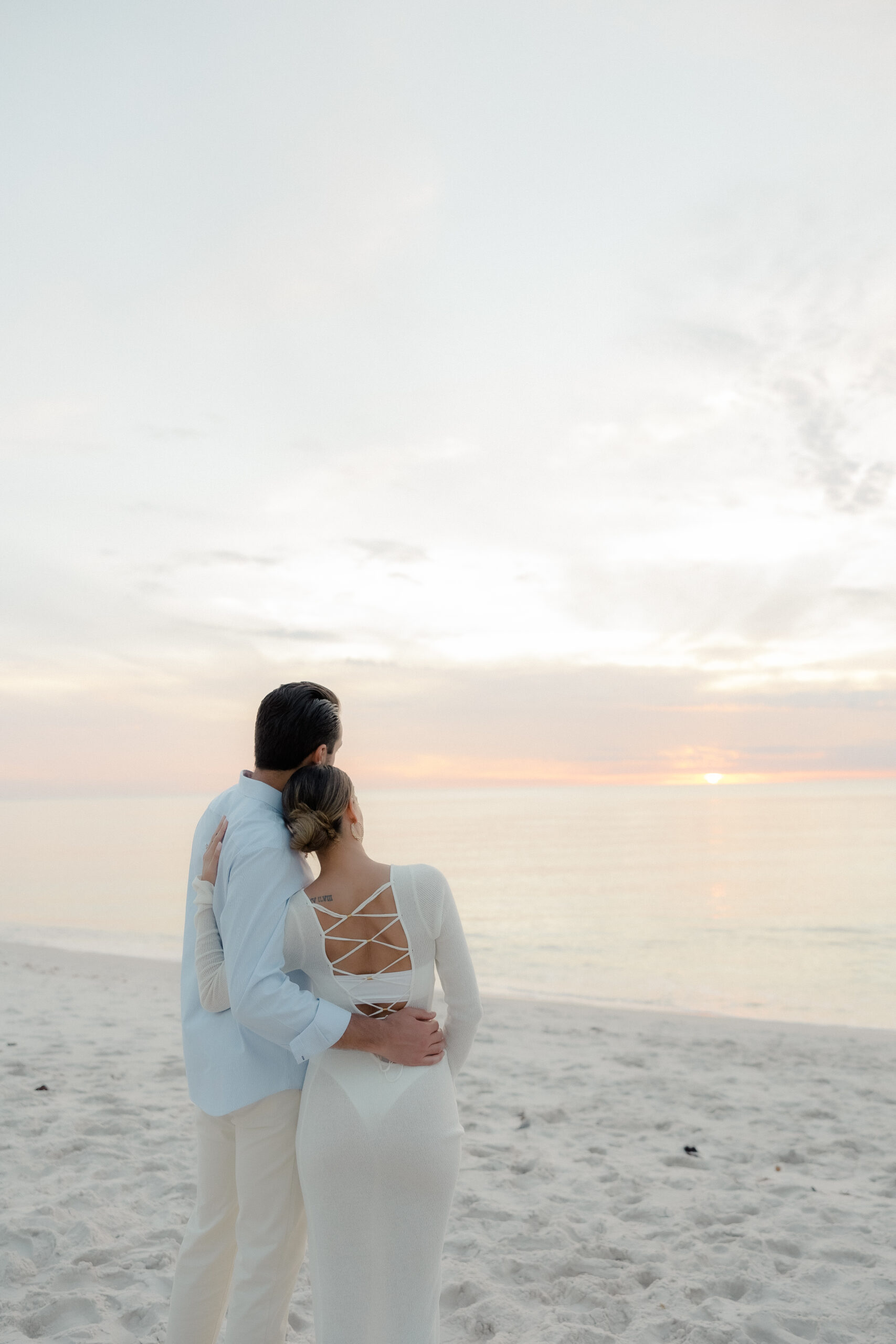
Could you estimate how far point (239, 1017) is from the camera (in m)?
2.35

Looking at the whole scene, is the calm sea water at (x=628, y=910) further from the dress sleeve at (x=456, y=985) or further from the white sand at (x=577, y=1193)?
the dress sleeve at (x=456, y=985)

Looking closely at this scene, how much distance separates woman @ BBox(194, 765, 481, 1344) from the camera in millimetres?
2363

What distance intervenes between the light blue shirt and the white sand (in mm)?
Answer: 1596

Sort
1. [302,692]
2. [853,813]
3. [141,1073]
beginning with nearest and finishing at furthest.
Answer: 1. [302,692]
2. [141,1073]
3. [853,813]

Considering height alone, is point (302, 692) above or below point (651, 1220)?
above

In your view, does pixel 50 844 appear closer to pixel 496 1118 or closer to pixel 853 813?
pixel 496 1118

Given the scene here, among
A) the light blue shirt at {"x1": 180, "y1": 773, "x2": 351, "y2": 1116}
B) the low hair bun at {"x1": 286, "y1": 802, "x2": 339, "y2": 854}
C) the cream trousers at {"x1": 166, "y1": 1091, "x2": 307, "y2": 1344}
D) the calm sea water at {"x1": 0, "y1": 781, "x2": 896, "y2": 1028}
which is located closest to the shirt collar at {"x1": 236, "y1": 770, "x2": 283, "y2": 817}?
the light blue shirt at {"x1": 180, "y1": 773, "x2": 351, "y2": 1116}

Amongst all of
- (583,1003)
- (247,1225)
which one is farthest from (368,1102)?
(583,1003)

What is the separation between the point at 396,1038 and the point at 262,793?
2.53 feet

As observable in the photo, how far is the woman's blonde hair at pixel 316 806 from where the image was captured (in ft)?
8.01

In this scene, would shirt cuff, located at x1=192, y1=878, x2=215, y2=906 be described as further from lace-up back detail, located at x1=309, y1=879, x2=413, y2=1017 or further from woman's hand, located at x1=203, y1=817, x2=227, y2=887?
lace-up back detail, located at x1=309, y1=879, x2=413, y2=1017

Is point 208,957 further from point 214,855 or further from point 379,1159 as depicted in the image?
point 379,1159

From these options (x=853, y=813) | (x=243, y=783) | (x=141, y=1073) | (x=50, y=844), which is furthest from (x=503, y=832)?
(x=243, y=783)

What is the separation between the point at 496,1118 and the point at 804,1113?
2222 millimetres
